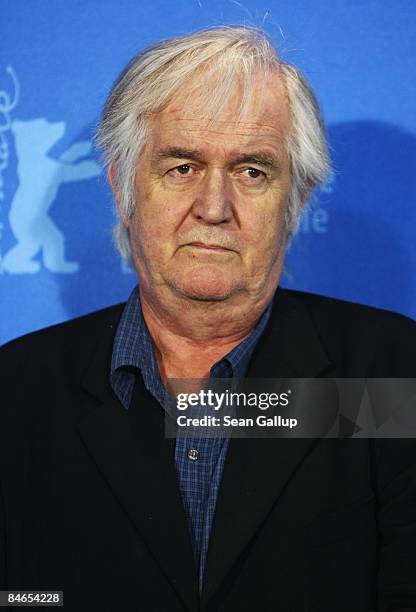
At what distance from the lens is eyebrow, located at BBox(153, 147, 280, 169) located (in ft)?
5.08

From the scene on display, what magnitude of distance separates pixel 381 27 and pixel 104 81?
0.66 meters

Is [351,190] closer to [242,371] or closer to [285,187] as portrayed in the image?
[285,187]

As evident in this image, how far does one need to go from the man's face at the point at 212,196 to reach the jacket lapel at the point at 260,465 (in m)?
0.13

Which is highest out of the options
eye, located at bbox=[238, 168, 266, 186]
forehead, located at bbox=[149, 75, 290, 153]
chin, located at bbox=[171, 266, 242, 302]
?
forehead, located at bbox=[149, 75, 290, 153]

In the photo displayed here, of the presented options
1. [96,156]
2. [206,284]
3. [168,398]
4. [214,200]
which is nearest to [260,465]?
[168,398]

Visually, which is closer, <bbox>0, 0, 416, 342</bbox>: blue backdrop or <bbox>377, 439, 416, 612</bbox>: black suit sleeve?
<bbox>377, 439, 416, 612</bbox>: black suit sleeve

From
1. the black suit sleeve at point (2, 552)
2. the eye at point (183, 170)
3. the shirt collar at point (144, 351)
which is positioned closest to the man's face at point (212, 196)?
the eye at point (183, 170)

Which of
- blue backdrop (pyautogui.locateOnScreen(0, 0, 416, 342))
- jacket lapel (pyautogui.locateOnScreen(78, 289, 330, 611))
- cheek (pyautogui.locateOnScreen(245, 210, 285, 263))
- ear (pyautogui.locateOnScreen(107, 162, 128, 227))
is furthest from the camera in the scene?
blue backdrop (pyautogui.locateOnScreen(0, 0, 416, 342))

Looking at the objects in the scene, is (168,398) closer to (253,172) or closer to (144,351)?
(144,351)

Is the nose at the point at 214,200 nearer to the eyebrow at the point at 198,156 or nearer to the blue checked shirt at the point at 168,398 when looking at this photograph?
the eyebrow at the point at 198,156

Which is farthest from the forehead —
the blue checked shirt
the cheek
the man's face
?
the blue checked shirt

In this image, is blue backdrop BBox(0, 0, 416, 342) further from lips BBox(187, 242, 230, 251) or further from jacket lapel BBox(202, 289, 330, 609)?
lips BBox(187, 242, 230, 251)

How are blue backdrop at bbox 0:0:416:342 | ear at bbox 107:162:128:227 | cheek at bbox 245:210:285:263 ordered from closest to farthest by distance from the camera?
cheek at bbox 245:210:285:263 → ear at bbox 107:162:128:227 → blue backdrop at bbox 0:0:416:342

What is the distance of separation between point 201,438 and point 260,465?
12cm
